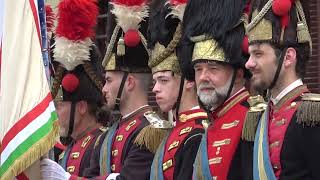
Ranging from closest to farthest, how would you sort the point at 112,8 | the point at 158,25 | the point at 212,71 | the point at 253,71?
the point at 253,71
the point at 212,71
the point at 158,25
the point at 112,8

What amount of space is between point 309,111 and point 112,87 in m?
2.66

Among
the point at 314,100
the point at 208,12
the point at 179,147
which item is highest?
the point at 208,12

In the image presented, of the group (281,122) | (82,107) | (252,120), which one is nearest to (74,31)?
(82,107)

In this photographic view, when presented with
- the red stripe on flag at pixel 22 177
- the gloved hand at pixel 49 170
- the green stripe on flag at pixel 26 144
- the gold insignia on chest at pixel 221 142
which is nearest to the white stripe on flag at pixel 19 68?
the green stripe on flag at pixel 26 144

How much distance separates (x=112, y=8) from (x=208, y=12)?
1.45 metres

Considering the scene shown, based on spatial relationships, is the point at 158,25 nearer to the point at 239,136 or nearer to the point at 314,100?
the point at 239,136

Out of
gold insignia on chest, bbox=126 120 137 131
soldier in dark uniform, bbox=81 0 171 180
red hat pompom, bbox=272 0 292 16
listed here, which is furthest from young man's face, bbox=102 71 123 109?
red hat pompom, bbox=272 0 292 16

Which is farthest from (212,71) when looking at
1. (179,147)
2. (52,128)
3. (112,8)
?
(112,8)

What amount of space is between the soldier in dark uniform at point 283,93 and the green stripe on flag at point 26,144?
1.32m

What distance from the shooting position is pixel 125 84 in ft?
23.4

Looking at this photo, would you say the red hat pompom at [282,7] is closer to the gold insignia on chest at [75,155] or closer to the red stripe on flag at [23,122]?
the red stripe on flag at [23,122]

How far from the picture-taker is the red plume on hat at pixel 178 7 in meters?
6.21

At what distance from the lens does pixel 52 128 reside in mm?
5379

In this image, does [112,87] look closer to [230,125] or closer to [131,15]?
[131,15]
